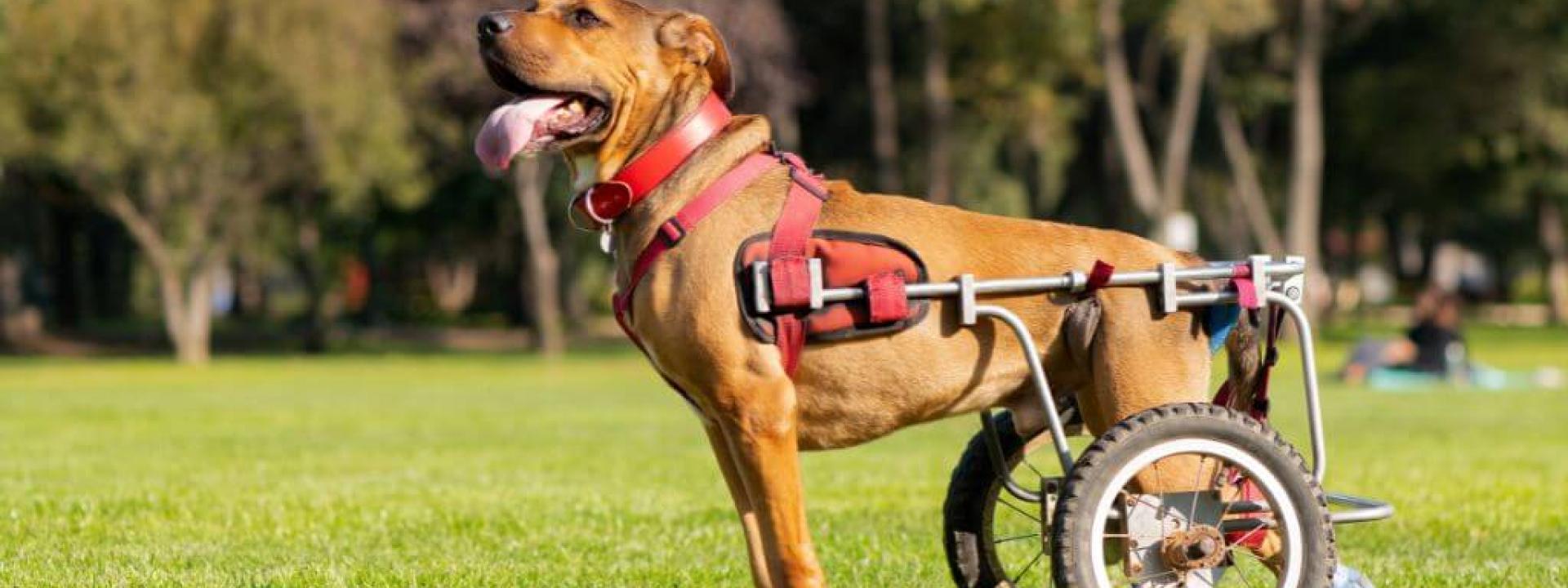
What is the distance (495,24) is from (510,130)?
1.03 ft

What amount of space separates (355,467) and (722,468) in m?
8.78

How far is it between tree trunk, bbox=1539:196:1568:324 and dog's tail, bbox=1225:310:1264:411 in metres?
58.5

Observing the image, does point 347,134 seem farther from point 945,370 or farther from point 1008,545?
point 945,370

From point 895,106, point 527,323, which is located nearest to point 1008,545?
point 895,106

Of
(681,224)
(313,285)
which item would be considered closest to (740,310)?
(681,224)

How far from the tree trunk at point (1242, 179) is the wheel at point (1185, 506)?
40773 millimetres

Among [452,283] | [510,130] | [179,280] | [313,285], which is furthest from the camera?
[452,283]

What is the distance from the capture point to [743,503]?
6703mm

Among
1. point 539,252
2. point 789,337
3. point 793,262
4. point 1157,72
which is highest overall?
point 1157,72

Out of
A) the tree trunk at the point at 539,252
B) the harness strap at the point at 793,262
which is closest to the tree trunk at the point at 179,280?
the tree trunk at the point at 539,252

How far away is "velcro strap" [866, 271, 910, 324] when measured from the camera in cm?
625

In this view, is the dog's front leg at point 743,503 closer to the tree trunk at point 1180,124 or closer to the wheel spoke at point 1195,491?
the wheel spoke at point 1195,491

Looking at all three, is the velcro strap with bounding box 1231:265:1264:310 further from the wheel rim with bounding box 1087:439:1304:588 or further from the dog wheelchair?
the wheel rim with bounding box 1087:439:1304:588

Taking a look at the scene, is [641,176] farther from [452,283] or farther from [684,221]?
[452,283]
